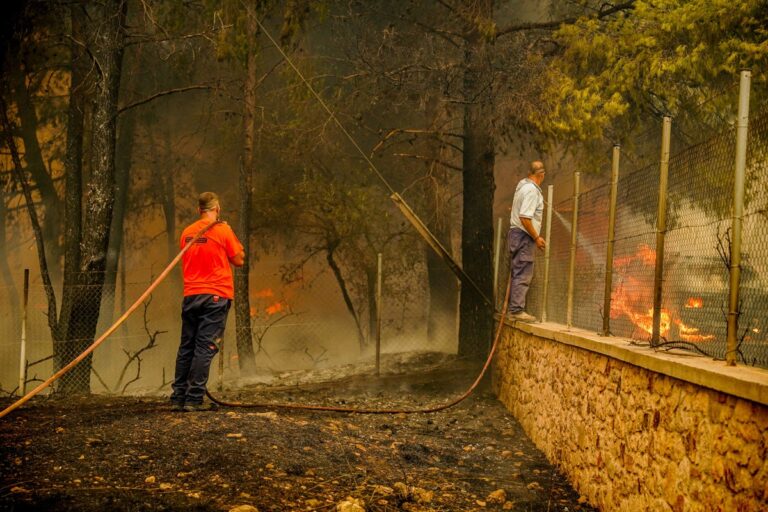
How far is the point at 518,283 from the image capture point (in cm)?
909

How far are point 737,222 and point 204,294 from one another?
15.8 feet

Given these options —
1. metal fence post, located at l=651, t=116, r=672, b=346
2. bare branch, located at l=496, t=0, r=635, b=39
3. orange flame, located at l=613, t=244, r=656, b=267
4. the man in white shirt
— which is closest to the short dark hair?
the man in white shirt

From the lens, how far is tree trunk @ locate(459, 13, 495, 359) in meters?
12.1

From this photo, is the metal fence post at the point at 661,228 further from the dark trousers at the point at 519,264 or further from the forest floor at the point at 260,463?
the dark trousers at the point at 519,264

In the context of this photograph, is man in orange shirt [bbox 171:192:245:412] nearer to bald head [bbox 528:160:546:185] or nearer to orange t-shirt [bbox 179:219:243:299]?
orange t-shirt [bbox 179:219:243:299]

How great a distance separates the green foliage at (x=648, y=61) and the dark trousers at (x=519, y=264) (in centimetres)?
353

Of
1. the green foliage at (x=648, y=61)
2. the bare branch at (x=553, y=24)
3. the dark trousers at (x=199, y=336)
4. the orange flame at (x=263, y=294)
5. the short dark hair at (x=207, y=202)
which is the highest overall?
the bare branch at (x=553, y=24)

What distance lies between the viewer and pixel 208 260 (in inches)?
283

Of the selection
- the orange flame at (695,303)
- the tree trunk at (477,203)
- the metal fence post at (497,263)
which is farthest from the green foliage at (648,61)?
the orange flame at (695,303)

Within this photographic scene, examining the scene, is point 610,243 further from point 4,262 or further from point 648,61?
point 4,262

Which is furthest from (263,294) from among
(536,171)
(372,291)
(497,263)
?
(536,171)

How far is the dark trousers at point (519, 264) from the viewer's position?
887cm

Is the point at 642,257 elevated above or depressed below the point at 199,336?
above

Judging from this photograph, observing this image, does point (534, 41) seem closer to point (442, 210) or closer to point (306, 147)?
point (442, 210)
